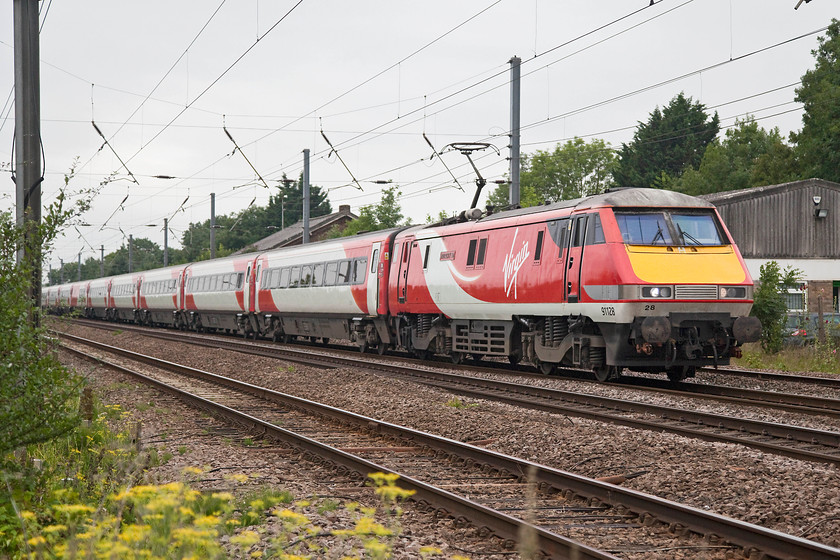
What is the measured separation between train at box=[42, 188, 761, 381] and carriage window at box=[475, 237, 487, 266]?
0.04m

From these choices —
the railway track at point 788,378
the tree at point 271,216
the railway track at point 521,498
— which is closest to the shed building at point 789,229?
the railway track at point 788,378

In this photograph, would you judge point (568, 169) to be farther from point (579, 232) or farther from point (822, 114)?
point (579, 232)

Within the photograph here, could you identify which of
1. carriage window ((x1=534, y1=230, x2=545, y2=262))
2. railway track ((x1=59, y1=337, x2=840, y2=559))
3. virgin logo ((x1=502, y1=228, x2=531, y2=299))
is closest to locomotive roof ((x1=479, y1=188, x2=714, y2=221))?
carriage window ((x1=534, y1=230, x2=545, y2=262))

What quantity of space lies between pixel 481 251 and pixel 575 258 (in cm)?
330

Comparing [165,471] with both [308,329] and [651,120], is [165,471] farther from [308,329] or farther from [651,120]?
[651,120]

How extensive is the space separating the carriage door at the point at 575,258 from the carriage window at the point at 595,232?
0.15 meters

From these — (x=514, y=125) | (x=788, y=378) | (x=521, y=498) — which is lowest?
(x=521, y=498)

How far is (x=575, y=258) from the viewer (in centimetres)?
1470

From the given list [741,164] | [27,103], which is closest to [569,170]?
[741,164]

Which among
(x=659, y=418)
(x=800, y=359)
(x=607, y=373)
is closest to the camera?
(x=659, y=418)

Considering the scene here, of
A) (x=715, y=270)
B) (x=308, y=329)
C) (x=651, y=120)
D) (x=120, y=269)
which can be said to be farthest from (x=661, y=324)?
(x=120, y=269)

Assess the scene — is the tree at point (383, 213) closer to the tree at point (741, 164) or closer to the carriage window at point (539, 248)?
the tree at point (741, 164)

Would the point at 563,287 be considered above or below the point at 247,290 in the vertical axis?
below

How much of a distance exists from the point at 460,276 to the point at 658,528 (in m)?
12.4
